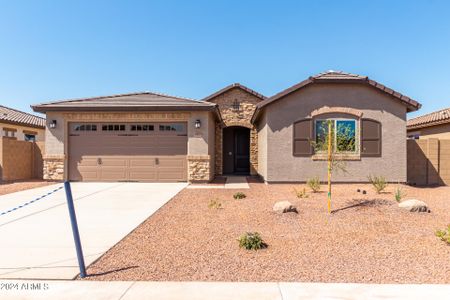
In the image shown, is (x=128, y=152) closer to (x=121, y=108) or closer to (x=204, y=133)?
(x=121, y=108)

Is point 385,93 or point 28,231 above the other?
point 385,93

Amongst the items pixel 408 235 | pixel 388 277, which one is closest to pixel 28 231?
pixel 388 277

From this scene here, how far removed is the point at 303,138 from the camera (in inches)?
454

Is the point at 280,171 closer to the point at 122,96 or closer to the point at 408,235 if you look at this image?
the point at 408,235

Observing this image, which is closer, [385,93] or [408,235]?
[408,235]

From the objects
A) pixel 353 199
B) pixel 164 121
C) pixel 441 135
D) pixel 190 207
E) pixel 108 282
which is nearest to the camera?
pixel 108 282

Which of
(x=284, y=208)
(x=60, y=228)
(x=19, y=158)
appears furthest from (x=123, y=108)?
(x=284, y=208)

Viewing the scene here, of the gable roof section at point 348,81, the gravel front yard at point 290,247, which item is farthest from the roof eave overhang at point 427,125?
the gravel front yard at point 290,247

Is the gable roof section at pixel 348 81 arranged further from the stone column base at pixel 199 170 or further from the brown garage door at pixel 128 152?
the brown garage door at pixel 128 152

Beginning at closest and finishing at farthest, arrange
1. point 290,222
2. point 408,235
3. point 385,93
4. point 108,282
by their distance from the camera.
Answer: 1. point 108,282
2. point 408,235
3. point 290,222
4. point 385,93

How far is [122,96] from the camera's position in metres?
13.6

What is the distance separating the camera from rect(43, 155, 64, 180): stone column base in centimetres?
1277

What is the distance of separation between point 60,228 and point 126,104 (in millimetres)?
8312

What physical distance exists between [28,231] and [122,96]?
9506 millimetres
